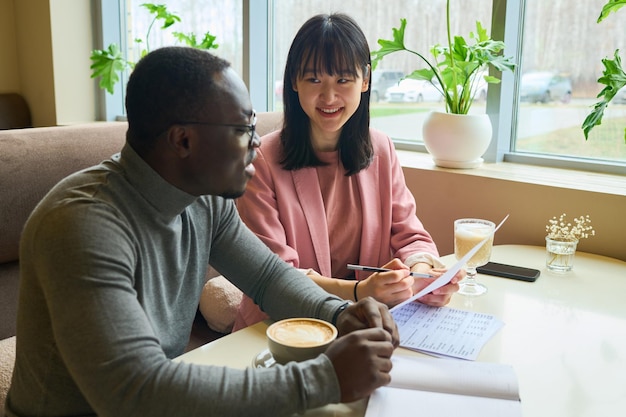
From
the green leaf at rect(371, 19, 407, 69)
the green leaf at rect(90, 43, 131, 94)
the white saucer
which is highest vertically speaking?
the green leaf at rect(371, 19, 407, 69)

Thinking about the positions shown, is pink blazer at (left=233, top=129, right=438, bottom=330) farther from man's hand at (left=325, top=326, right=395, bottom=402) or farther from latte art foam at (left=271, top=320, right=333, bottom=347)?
man's hand at (left=325, top=326, right=395, bottom=402)

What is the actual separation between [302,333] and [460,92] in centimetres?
150

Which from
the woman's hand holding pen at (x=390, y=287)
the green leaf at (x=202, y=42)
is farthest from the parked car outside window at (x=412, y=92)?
the woman's hand holding pen at (x=390, y=287)

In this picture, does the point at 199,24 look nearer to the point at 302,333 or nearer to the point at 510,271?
the point at 510,271

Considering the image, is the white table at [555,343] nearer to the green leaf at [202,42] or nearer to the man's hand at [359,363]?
the man's hand at [359,363]

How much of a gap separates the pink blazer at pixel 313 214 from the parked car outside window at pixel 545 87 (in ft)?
2.79

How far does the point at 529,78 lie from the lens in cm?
236

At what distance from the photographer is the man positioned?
2.67 feet

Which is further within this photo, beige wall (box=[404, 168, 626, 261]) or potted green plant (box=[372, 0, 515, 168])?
A: potted green plant (box=[372, 0, 515, 168])

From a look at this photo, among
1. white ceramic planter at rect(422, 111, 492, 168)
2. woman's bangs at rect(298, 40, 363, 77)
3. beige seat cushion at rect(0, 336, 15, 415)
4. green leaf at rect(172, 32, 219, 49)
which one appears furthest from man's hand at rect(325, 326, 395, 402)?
green leaf at rect(172, 32, 219, 49)

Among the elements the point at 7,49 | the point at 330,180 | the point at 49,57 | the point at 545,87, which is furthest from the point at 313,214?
the point at 7,49

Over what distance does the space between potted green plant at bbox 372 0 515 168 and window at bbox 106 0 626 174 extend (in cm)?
14

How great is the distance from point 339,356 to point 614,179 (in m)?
1.57

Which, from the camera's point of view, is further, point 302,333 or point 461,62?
point 461,62
